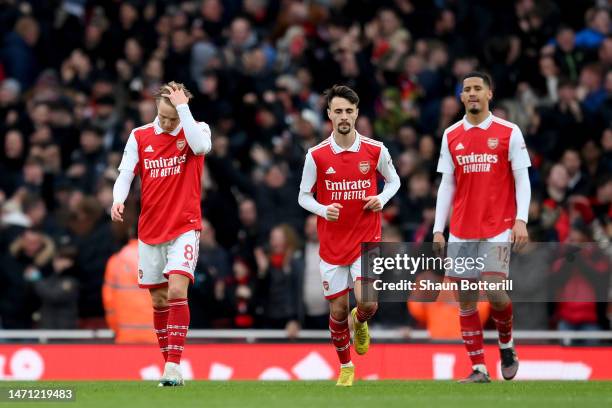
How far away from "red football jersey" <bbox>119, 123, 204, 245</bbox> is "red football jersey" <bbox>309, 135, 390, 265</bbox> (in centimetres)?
113

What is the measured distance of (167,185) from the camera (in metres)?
14.0

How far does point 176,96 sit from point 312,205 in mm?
1546

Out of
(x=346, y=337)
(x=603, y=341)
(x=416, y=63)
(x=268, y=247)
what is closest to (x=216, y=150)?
(x=268, y=247)

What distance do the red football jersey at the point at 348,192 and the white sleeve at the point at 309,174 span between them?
0.11ft

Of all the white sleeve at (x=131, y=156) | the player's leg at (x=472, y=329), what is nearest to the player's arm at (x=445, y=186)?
the player's leg at (x=472, y=329)

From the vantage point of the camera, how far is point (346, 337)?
1434 centimetres

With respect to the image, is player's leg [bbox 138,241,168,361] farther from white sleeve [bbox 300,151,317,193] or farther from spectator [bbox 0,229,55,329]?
spectator [bbox 0,229,55,329]

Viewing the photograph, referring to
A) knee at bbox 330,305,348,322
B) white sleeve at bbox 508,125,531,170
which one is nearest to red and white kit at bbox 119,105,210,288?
knee at bbox 330,305,348,322

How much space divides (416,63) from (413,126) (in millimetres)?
1789

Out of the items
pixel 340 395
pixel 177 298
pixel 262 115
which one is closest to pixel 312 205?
pixel 177 298

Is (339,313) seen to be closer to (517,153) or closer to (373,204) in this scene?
(373,204)

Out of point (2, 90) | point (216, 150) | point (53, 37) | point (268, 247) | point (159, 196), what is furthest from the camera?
point (53, 37)

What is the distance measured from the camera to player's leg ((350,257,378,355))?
46.1 feet

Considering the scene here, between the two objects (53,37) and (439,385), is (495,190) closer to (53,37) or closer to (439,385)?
(439,385)
